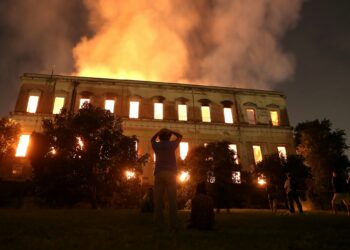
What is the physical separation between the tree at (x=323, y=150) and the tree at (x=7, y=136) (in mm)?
33802

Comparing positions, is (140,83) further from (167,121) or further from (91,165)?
(91,165)

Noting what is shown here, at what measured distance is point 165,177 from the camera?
585 cm

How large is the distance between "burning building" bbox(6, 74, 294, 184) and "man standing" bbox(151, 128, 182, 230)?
23.9m

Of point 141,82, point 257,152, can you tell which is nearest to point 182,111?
point 141,82

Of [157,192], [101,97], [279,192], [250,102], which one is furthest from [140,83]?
[157,192]

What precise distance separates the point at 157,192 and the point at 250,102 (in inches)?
1280

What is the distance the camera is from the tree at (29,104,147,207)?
59.7ft

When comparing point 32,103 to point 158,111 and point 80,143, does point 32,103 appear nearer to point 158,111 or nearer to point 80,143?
point 158,111

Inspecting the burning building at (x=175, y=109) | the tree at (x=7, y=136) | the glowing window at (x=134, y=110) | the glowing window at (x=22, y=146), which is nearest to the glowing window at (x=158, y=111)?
the burning building at (x=175, y=109)

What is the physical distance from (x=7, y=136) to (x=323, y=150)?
36.3m

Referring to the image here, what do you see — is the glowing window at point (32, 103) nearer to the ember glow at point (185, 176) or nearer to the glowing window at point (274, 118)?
→ the ember glow at point (185, 176)

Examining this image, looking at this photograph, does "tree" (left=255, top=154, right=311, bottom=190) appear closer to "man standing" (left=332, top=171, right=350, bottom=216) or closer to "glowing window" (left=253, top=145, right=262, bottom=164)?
"glowing window" (left=253, top=145, right=262, bottom=164)

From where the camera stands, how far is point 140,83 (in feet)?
113

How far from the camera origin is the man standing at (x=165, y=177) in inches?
229
